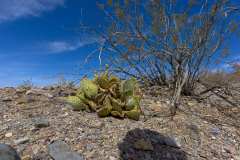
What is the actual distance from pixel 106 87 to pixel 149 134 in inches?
33.0

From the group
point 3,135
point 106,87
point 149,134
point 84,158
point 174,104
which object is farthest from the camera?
point 174,104

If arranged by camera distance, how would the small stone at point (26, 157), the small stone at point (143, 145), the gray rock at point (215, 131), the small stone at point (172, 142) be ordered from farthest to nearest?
the gray rock at point (215, 131)
the small stone at point (172, 142)
the small stone at point (143, 145)
the small stone at point (26, 157)

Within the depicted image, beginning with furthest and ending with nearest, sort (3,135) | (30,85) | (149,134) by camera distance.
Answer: (30,85) < (149,134) < (3,135)

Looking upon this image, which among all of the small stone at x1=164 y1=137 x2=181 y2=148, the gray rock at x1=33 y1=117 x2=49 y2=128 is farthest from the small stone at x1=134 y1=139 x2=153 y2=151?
the gray rock at x1=33 y1=117 x2=49 y2=128

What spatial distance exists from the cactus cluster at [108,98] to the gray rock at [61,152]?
78 centimetres

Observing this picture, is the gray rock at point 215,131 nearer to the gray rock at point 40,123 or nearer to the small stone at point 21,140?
the gray rock at point 40,123

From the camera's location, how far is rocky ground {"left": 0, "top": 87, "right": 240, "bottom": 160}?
3.27 meters

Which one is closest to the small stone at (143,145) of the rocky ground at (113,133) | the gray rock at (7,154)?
the rocky ground at (113,133)

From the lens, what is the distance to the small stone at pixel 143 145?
338 centimetres

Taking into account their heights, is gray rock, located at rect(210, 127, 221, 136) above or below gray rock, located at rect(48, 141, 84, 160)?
below

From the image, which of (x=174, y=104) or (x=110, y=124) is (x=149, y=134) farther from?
(x=174, y=104)

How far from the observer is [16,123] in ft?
12.3

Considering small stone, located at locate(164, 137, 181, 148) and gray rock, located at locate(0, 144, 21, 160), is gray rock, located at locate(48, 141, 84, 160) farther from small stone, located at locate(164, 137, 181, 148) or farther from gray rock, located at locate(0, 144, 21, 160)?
small stone, located at locate(164, 137, 181, 148)

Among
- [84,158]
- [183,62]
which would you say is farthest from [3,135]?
[183,62]
